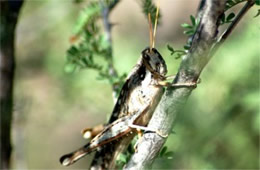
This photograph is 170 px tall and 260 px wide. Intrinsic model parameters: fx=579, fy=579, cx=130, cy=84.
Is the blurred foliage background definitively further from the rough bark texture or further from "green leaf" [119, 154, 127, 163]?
the rough bark texture

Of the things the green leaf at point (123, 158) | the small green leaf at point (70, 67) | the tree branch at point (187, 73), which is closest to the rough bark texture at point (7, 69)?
the small green leaf at point (70, 67)

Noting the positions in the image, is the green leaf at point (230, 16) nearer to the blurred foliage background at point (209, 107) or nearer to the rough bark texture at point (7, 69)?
the blurred foliage background at point (209, 107)

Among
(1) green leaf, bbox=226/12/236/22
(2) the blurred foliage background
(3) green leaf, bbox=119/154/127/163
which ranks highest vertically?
(1) green leaf, bbox=226/12/236/22

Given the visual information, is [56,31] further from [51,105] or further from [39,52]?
[51,105]

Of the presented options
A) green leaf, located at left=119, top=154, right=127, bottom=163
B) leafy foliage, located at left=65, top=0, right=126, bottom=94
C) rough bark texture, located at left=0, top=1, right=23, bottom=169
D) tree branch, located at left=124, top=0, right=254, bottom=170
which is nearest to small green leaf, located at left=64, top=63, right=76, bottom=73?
leafy foliage, located at left=65, top=0, right=126, bottom=94

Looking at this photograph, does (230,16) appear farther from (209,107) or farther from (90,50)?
(209,107)

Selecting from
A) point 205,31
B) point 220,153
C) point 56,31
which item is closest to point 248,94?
point 220,153
